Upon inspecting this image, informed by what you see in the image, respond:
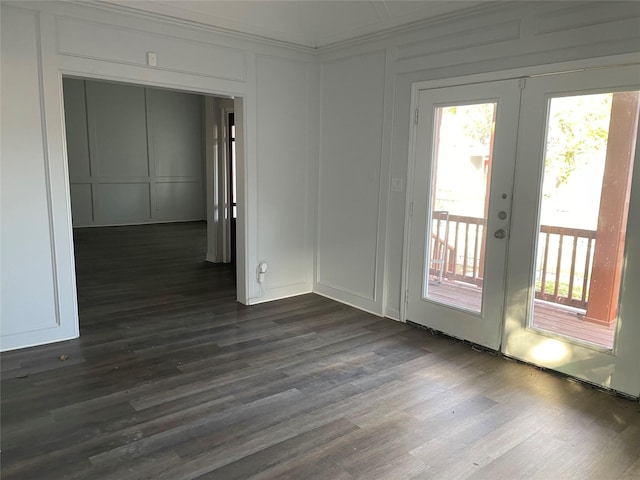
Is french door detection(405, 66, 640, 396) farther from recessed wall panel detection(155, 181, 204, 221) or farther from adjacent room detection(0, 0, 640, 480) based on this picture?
recessed wall panel detection(155, 181, 204, 221)

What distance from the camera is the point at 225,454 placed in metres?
2.34

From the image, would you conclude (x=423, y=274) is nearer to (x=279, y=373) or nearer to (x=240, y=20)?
(x=279, y=373)

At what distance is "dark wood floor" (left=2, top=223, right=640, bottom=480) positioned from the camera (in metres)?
2.29

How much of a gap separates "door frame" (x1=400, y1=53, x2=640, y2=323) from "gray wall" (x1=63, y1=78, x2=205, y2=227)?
7659 millimetres

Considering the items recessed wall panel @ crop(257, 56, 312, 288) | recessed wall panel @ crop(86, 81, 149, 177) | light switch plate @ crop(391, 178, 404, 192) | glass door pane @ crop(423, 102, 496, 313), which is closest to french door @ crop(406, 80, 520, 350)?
glass door pane @ crop(423, 102, 496, 313)

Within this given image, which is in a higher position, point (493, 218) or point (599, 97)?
point (599, 97)

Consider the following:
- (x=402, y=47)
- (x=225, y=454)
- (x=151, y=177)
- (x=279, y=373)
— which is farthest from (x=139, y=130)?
(x=225, y=454)

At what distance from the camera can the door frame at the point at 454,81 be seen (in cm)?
289

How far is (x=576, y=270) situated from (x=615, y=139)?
88cm

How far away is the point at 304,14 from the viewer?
4375 mm

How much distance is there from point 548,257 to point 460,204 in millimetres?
803

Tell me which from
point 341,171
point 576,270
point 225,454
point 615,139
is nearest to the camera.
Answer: point 225,454

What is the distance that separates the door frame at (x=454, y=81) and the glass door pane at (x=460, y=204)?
198 millimetres

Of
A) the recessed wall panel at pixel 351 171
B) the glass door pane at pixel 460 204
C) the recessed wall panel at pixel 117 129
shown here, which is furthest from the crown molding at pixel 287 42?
the recessed wall panel at pixel 117 129
